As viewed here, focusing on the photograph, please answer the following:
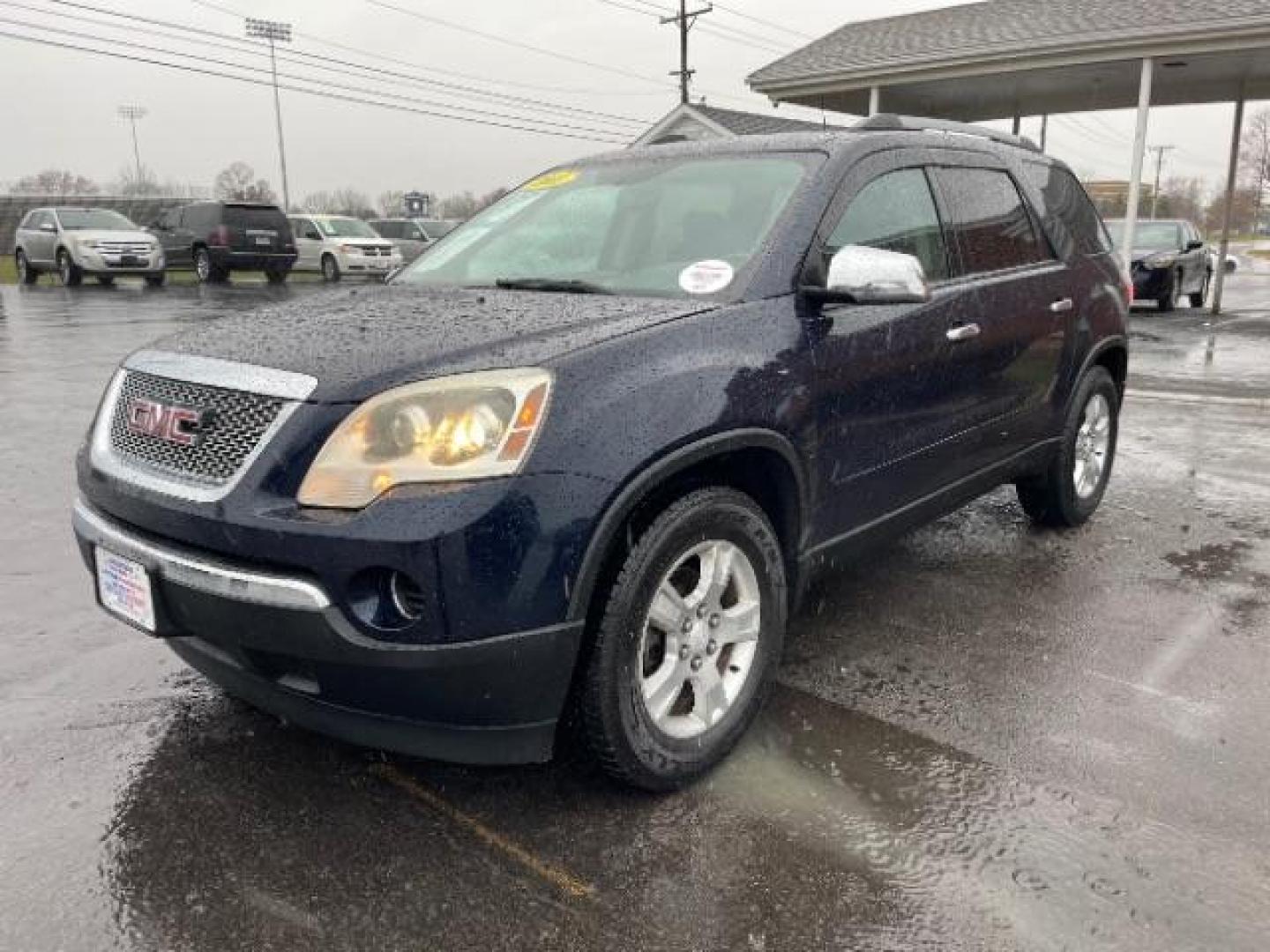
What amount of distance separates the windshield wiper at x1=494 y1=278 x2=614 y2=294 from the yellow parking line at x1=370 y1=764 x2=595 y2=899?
147 cm

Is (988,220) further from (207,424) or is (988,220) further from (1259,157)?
(1259,157)

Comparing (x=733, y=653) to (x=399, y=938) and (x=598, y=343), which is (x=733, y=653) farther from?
(x=399, y=938)

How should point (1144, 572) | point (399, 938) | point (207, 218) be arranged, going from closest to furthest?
point (399, 938) < point (1144, 572) < point (207, 218)

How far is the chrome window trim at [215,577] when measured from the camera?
216 centimetres

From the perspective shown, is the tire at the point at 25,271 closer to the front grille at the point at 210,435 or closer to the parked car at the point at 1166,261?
the parked car at the point at 1166,261

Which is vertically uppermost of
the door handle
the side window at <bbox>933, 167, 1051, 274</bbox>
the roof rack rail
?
the roof rack rail

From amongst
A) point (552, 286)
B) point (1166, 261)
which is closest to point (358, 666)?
point (552, 286)

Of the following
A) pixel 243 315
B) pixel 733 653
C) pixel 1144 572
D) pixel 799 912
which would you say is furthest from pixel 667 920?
pixel 1144 572

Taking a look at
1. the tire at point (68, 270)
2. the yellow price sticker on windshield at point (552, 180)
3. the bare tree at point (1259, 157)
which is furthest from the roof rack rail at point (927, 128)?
the bare tree at point (1259, 157)

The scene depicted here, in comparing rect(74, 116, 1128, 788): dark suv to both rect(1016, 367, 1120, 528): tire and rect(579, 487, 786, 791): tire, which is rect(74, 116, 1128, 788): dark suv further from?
rect(1016, 367, 1120, 528): tire

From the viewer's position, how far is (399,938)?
2.12 meters

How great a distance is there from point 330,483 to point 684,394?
2.85 ft

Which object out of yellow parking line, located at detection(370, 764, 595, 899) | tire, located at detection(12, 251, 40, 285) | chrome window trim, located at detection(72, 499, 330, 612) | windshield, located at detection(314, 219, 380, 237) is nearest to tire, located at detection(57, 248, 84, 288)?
tire, located at detection(12, 251, 40, 285)

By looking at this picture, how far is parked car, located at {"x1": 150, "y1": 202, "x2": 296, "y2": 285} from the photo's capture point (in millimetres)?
22953
